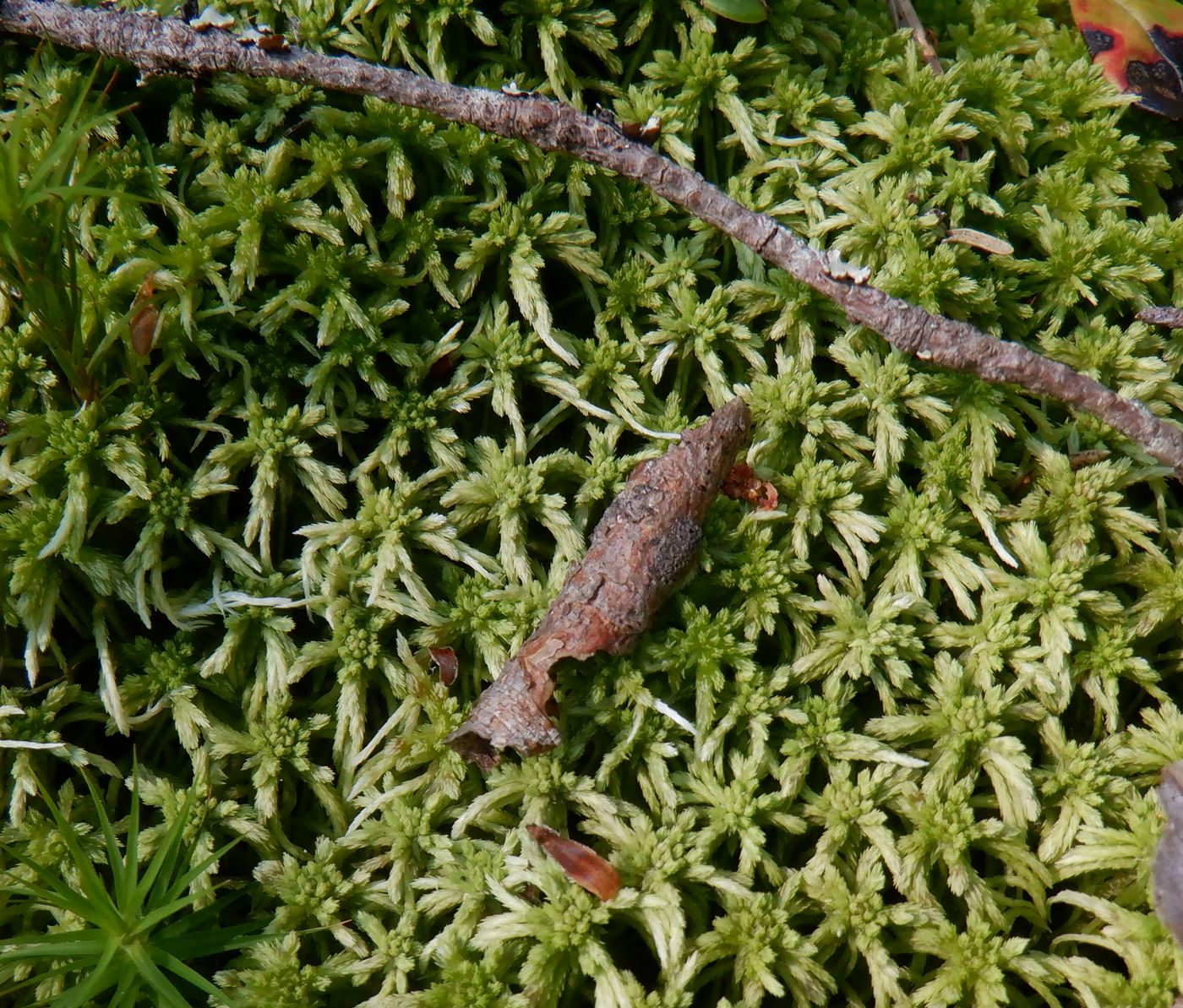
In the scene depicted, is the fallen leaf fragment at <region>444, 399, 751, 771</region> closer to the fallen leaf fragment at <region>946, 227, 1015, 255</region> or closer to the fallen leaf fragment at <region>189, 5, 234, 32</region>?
the fallen leaf fragment at <region>946, 227, 1015, 255</region>

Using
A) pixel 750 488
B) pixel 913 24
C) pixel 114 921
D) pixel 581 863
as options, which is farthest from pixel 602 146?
pixel 114 921

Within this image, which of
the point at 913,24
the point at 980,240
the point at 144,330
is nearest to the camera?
the point at 144,330

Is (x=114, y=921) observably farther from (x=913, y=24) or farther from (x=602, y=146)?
(x=913, y=24)

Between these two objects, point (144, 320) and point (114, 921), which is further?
point (144, 320)

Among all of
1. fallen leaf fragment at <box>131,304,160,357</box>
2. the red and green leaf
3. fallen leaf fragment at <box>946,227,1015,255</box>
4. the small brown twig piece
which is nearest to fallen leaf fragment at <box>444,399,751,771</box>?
fallen leaf fragment at <box>946,227,1015,255</box>

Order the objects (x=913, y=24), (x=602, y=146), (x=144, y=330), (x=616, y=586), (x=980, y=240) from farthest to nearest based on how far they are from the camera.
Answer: (x=913, y=24) → (x=980, y=240) → (x=602, y=146) → (x=144, y=330) → (x=616, y=586)

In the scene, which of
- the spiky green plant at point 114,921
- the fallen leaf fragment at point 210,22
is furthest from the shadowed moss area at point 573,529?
the fallen leaf fragment at point 210,22

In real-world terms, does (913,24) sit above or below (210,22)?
above

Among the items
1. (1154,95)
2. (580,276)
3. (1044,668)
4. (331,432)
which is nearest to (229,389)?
(331,432)
